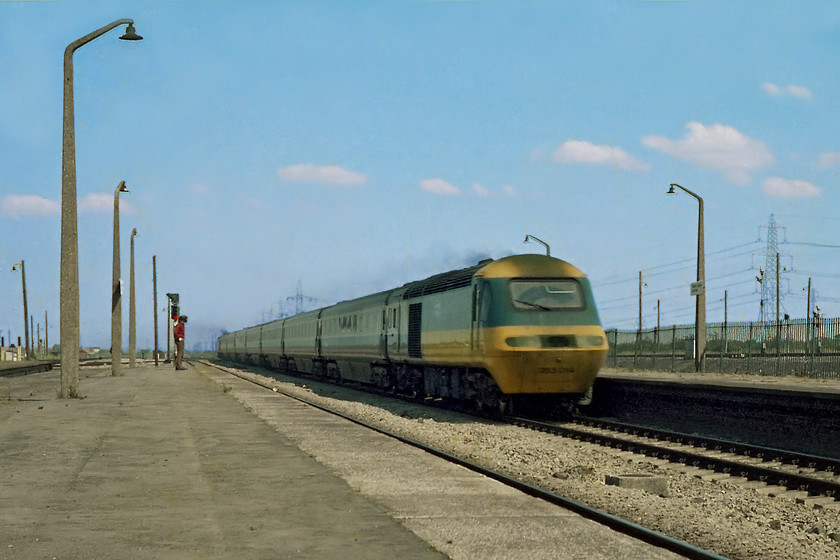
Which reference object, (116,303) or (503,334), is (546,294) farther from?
(116,303)

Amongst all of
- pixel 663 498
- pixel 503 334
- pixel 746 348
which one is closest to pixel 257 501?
pixel 663 498

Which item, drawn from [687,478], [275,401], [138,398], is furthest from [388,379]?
[687,478]

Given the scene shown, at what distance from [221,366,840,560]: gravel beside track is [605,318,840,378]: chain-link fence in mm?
20371

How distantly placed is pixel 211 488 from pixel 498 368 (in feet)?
33.8

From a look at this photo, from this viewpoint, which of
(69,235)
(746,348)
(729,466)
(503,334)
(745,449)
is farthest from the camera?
(746,348)

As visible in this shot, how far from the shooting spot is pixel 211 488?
1055 cm

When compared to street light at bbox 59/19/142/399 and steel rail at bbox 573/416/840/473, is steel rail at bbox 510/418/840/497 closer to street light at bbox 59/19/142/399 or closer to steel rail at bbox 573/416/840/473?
steel rail at bbox 573/416/840/473

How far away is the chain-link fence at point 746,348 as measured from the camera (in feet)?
117

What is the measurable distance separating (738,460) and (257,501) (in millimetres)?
7934

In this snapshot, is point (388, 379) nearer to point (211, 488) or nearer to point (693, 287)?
point (693, 287)

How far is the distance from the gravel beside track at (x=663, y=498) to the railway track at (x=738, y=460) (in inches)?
13.8

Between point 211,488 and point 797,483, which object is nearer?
point 211,488

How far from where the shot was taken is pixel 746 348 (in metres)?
41.3

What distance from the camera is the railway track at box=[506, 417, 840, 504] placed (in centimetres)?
1196
